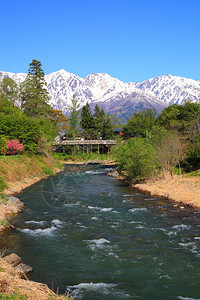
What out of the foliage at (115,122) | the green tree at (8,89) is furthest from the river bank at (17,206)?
the foliage at (115,122)

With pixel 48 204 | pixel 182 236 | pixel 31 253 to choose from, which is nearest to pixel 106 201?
pixel 48 204

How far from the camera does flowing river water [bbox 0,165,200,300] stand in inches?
348

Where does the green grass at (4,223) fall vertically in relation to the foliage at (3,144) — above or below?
below

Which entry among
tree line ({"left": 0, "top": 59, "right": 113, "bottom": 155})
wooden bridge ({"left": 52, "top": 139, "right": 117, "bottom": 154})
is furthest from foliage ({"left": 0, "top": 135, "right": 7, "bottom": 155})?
wooden bridge ({"left": 52, "top": 139, "right": 117, "bottom": 154})

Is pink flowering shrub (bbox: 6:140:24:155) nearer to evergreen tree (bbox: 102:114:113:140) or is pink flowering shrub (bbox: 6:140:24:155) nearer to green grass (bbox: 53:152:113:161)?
green grass (bbox: 53:152:113:161)

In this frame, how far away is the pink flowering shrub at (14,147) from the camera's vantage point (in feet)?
115

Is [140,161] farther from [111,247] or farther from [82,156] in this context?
[82,156]

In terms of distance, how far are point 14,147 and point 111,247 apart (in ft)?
86.8

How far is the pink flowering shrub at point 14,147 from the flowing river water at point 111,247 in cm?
1596

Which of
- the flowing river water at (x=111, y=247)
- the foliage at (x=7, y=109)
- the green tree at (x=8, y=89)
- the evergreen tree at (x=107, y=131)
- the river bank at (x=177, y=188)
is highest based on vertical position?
the green tree at (x=8, y=89)

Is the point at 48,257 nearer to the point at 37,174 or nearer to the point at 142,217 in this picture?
the point at 142,217

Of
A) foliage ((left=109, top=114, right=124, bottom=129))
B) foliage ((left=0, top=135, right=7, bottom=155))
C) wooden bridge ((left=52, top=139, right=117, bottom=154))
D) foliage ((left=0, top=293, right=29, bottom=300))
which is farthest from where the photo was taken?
foliage ((left=109, top=114, right=124, bottom=129))

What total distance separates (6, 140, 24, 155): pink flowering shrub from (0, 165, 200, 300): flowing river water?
15959 mm

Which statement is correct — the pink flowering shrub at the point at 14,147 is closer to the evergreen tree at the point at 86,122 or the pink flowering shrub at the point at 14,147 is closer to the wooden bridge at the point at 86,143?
the wooden bridge at the point at 86,143
